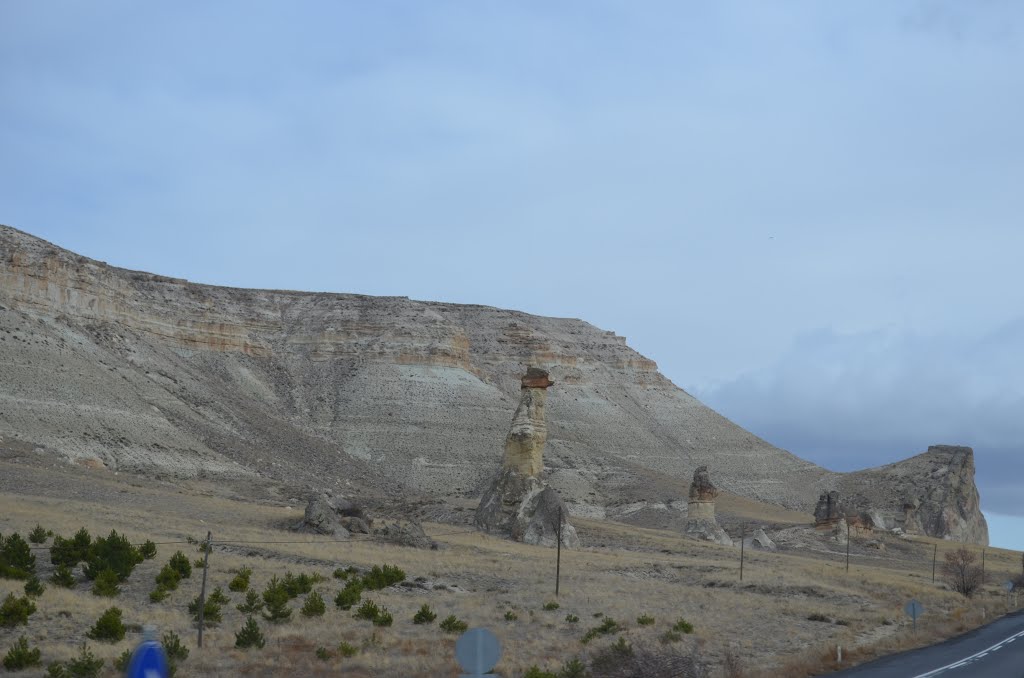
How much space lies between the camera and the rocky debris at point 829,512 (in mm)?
69688

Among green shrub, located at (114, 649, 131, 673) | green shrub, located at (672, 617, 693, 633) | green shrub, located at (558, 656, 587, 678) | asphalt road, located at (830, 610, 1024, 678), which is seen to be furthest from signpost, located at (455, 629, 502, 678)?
green shrub, located at (672, 617, 693, 633)

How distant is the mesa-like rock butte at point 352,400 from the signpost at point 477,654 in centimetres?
5010

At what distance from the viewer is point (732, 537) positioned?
65812 millimetres

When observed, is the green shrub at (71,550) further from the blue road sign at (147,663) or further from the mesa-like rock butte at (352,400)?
the mesa-like rock butte at (352,400)

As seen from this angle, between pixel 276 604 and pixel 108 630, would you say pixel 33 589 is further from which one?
pixel 276 604

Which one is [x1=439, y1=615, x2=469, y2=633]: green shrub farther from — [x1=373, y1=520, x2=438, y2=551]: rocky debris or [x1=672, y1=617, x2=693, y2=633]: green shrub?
[x1=373, y1=520, x2=438, y2=551]: rocky debris

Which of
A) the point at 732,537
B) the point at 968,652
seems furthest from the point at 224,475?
the point at 968,652

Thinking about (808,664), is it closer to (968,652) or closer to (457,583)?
(968,652)

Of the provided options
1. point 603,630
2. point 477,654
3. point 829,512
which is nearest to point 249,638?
point 603,630

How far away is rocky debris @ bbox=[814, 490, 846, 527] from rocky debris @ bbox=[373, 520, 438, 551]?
36.4m

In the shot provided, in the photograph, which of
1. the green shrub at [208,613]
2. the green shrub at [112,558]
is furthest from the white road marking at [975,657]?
the green shrub at [112,558]

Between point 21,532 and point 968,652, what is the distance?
83.4ft

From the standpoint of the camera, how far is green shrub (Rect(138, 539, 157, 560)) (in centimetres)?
2920

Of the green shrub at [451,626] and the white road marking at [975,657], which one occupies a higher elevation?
the white road marking at [975,657]
